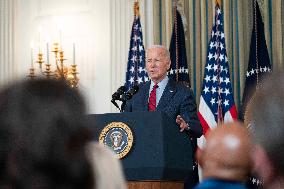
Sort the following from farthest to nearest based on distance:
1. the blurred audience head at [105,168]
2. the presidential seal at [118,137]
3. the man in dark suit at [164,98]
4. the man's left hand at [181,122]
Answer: the man in dark suit at [164,98] < the man's left hand at [181,122] < the presidential seal at [118,137] < the blurred audience head at [105,168]

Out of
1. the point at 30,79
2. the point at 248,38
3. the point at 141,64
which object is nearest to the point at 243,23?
the point at 248,38

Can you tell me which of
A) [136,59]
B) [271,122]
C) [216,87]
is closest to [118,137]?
[216,87]

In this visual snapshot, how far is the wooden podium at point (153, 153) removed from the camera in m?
4.79

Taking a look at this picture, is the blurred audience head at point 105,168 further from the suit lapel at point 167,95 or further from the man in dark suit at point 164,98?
the suit lapel at point 167,95

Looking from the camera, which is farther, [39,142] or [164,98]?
[164,98]

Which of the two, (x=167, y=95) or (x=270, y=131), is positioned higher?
(x=167, y=95)

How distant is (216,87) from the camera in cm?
806

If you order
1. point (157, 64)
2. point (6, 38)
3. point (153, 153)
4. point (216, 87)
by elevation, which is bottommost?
point (153, 153)

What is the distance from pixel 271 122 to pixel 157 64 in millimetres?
5215

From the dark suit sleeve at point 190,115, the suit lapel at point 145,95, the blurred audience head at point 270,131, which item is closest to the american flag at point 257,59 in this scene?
the suit lapel at point 145,95

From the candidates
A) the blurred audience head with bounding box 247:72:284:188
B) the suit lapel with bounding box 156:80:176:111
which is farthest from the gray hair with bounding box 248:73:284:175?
the suit lapel with bounding box 156:80:176:111

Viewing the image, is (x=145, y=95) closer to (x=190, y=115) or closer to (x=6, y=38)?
(x=190, y=115)

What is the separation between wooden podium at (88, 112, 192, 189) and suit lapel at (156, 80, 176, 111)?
0.80m

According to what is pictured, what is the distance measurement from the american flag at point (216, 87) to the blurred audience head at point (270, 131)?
669 cm
